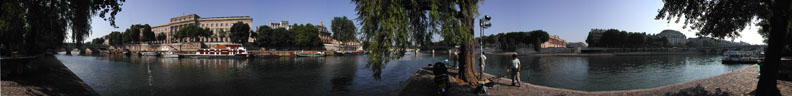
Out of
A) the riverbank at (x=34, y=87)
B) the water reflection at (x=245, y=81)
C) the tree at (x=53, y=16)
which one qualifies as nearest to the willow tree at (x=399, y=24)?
the water reflection at (x=245, y=81)

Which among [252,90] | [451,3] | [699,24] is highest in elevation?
[451,3]

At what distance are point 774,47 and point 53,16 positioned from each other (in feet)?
67.2

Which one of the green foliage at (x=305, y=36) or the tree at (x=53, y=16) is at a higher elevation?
the green foliage at (x=305, y=36)

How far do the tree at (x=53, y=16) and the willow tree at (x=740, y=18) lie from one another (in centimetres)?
1741

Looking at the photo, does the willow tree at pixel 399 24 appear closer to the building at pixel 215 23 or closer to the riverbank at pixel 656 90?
the riverbank at pixel 656 90

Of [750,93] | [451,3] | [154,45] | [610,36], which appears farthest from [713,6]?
[154,45]

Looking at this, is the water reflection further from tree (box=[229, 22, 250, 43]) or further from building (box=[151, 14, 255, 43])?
building (box=[151, 14, 255, 43])

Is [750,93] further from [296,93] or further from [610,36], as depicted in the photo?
[610,36]

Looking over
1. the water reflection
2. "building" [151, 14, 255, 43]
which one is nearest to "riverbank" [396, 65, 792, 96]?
the water reflection

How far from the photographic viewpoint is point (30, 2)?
9.59m

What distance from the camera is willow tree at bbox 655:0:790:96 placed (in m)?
6.18

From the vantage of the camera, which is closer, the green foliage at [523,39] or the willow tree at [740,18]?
the willow tree at [740,18]

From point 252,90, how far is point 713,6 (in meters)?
16.8

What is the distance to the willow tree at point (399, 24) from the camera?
694 cm
